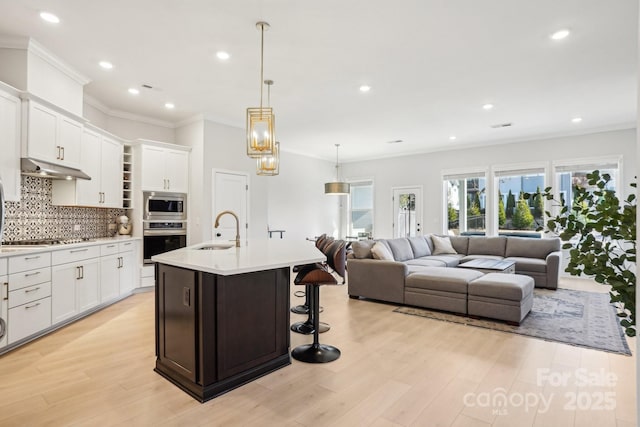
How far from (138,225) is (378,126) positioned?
179 inches

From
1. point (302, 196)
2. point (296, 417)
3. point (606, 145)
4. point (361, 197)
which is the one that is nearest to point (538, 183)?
point (606, 145)

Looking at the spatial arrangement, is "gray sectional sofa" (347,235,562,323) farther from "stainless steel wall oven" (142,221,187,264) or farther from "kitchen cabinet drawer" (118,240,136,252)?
"kitchen cabinet drawer" (118,240,136,252)

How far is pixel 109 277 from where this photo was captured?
183 inches

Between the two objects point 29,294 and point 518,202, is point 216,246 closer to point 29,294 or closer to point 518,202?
point 29,294

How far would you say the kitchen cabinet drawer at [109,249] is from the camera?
4.52 m

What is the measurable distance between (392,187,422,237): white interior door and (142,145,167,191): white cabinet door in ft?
19.0

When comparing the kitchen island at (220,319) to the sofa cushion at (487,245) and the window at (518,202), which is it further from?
the window at (518,202)

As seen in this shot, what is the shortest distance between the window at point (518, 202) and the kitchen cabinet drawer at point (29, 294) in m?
8.06

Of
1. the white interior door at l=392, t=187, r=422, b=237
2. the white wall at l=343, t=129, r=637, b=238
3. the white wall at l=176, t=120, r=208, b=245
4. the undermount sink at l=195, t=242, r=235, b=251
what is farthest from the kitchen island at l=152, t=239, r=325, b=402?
the white interior door at l=392, t=187, r=422, b=237

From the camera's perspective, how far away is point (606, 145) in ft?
21.7

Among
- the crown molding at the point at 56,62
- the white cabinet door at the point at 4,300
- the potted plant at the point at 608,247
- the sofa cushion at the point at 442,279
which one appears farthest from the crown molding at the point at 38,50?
the sofa cushion at the point at 442,279

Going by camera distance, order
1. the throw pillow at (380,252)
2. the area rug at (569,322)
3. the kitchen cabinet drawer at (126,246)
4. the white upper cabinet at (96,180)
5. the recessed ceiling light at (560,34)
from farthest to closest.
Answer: the throw pillow at (380,252), the kitchen cabinet drawer at (126,246), the white upper cabinet at (96,180), the area rug at (569,322), the recessed ceiling light at (560,34)

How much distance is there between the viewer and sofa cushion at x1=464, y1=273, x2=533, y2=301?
3.87m

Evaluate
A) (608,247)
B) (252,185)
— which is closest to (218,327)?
(608,247)
